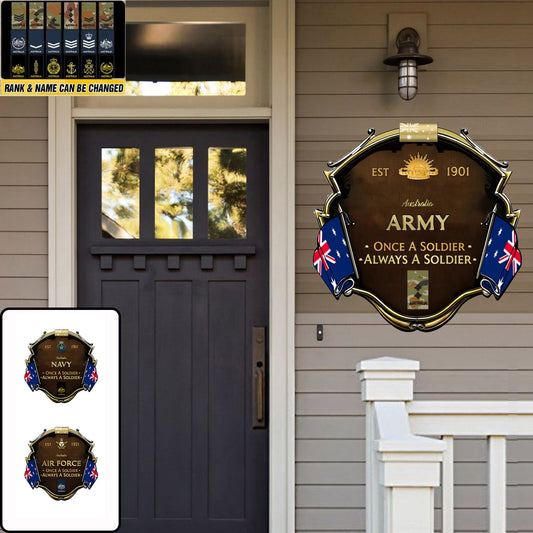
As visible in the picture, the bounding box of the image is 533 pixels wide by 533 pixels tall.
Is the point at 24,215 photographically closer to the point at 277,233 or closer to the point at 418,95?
the point at 277,233

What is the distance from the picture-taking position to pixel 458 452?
5.05 m

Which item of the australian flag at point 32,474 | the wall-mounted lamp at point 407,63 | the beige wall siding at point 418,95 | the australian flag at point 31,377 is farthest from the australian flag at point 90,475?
the wall-mounted lamp at point 407,63

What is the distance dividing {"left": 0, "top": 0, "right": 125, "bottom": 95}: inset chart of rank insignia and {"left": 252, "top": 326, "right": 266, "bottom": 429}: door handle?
1.89m

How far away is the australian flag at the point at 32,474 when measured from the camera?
7.09ft

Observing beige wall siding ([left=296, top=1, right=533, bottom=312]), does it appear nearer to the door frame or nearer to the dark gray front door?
the door frame

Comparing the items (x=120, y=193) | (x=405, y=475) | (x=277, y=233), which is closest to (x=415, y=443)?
(x=405, y=475)

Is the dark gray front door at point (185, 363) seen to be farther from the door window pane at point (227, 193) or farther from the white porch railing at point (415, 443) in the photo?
the white porch railing at point (415, 443)

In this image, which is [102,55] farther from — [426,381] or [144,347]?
[426,381]

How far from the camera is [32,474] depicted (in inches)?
85.4

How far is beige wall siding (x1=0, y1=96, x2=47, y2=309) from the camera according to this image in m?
5.09

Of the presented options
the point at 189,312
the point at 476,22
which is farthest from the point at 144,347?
the point at 476,22

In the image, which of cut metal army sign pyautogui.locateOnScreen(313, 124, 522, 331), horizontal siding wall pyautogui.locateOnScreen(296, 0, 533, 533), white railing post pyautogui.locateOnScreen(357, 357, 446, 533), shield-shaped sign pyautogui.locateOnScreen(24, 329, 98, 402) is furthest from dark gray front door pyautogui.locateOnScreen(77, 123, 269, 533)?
shield-shaped sign pyautogui.locateOnScreen(24, 329, 98, 402)

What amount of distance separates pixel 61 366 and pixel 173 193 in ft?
10.2

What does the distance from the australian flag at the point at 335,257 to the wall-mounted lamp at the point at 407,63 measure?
731 millimetres
